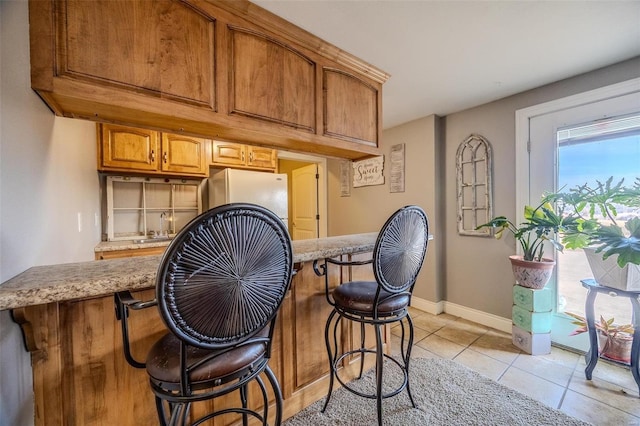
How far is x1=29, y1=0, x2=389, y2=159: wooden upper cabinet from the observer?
959 mm

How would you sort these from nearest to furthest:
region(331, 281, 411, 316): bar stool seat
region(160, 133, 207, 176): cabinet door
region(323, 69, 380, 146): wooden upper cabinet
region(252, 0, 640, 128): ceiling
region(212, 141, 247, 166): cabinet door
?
region(331, 281, 411, 316): bar stool seat
region(252, 0, 640, 128): ceiling
region(323, 69, 380, 146): wooden upper cabinet
region(160, 133, 207, 176): cabinet door
region(212, 141, 247, 166): cabinet door

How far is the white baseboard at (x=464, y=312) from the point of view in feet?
8.46

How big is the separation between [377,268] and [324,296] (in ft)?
2.04

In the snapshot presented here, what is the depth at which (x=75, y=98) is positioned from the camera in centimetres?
97

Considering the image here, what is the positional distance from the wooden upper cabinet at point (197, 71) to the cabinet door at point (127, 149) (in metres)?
1.71

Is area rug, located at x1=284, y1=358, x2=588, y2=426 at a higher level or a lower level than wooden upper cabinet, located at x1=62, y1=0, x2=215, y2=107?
lower

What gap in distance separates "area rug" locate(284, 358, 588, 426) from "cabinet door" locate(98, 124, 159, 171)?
2.76 meters

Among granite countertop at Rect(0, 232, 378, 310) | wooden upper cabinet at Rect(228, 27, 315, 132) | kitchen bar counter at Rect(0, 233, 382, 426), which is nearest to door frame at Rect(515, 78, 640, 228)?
wooden upper cabinet at Rect(228, 27, 315, 132)

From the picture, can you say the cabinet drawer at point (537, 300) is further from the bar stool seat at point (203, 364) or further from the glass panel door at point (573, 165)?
the bar stool seat at point (203, 364)

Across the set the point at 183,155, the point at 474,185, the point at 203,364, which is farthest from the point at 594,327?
the point at 183,155

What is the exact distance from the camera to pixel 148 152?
110 inches

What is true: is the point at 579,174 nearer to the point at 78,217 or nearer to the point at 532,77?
the point at 532,77

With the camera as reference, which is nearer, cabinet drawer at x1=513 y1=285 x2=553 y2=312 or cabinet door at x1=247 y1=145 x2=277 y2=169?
cabinet drawer at x1=513 y1=285 x2=553 y2=312

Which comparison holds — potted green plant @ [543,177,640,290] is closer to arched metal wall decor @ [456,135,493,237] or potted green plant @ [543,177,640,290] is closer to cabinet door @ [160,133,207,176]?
arched metal wall decor @ [456,135,493,237]
